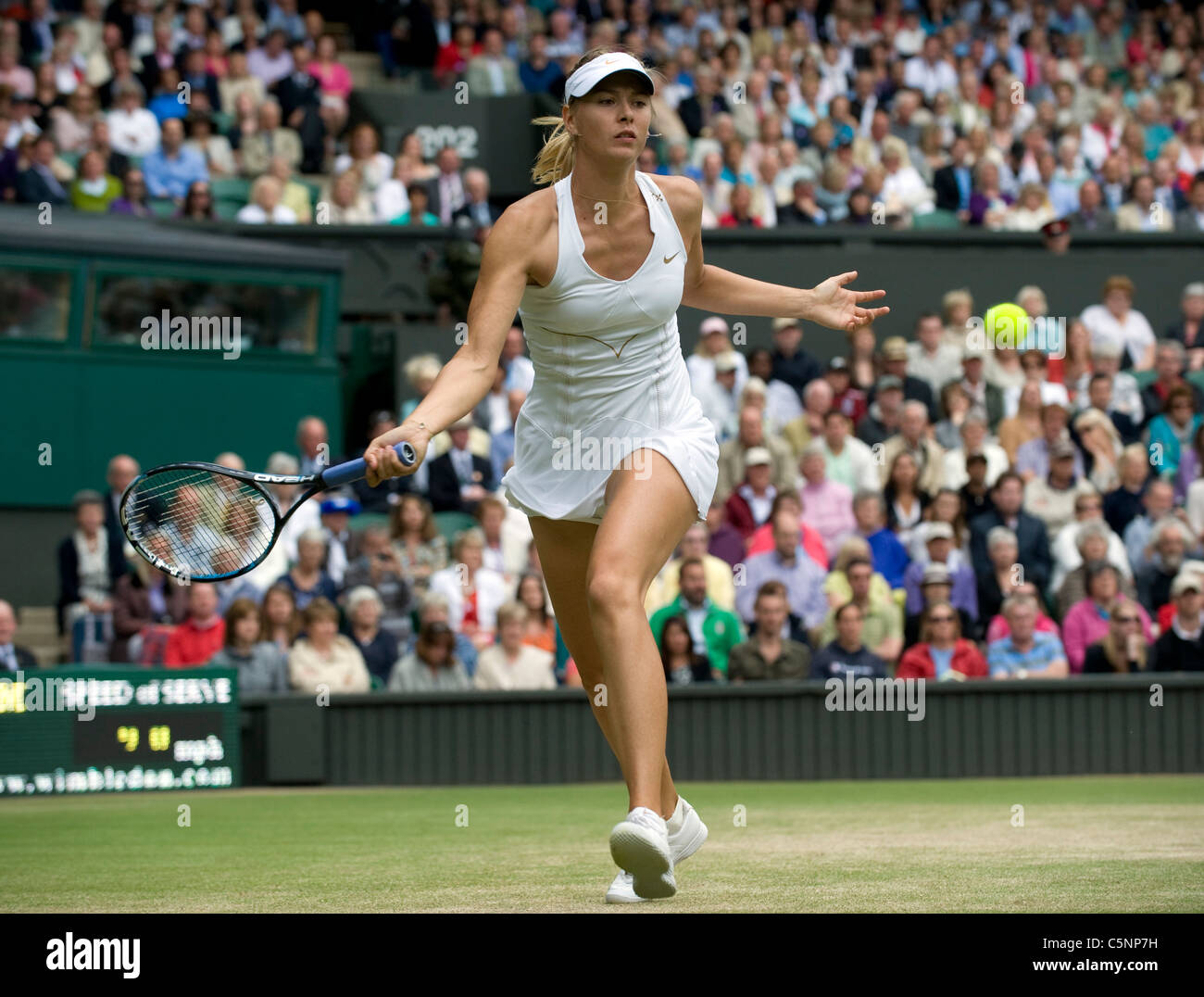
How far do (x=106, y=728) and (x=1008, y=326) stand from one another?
7.03 m

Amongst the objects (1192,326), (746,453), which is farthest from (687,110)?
(746,453)

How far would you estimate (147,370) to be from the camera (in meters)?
13.8

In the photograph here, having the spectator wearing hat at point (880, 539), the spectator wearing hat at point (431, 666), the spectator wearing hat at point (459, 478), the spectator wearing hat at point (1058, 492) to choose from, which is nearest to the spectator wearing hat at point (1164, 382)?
the spectator wearing hat at point (1058, 492)

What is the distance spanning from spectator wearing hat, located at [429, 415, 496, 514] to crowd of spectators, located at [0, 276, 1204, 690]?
13 millimetres

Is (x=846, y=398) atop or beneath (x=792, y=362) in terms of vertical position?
beneath

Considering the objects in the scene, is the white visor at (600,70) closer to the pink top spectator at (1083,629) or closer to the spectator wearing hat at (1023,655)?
the spectator wearing hat at (1023,655)

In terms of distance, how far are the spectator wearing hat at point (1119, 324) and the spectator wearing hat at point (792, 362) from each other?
2.22 metres

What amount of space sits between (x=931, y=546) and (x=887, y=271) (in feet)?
14.2

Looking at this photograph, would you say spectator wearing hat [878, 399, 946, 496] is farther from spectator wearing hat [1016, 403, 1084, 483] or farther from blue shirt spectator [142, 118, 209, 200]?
blue shirt spectator [142, 118, 209, 200]

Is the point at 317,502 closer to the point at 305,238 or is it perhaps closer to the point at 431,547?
the point at 431,547

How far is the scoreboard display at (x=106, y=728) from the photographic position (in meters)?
9.23

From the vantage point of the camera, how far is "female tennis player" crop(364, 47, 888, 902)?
4.48 m

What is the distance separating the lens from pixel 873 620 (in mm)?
10711

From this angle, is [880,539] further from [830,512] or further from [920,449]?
[920,449]
